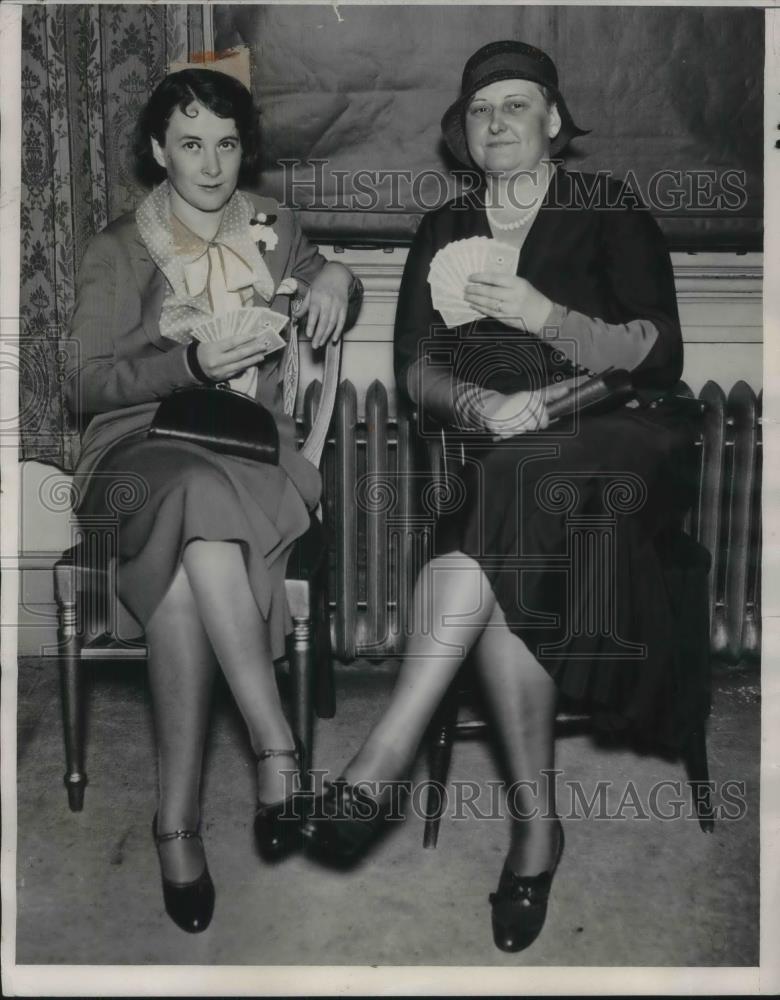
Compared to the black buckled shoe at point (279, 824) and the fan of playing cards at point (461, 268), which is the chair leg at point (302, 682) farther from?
the fan of playing cards at point (461, 268)

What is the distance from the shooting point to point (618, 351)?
2264 millimetres

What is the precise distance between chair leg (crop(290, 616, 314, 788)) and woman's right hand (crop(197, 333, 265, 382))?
0.60m

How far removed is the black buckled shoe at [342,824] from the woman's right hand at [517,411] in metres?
0.87

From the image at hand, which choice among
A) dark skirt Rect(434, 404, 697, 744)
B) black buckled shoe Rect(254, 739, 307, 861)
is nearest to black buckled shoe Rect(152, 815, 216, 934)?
black buckled shoe Rect(254, 739, 307, 861)

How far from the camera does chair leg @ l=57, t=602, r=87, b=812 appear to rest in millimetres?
2305

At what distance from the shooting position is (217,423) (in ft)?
7.41

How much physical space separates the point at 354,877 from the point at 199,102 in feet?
5.94

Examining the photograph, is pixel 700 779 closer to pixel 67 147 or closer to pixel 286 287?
pixel 286 287

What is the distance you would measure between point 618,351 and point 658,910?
4.13 feet

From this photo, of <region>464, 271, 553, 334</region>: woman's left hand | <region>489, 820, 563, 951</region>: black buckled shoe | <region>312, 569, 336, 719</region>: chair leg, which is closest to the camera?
<region>489, 820, 563, 951</region>: black buckled shoe

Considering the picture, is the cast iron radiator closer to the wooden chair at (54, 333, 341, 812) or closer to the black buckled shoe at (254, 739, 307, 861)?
the wooden chair at (54, 333, 341, 812)

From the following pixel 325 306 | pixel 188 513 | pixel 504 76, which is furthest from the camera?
pixel 325 306

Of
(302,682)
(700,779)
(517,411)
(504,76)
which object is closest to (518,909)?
(700,779)

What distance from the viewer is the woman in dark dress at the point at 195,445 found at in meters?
2.18
